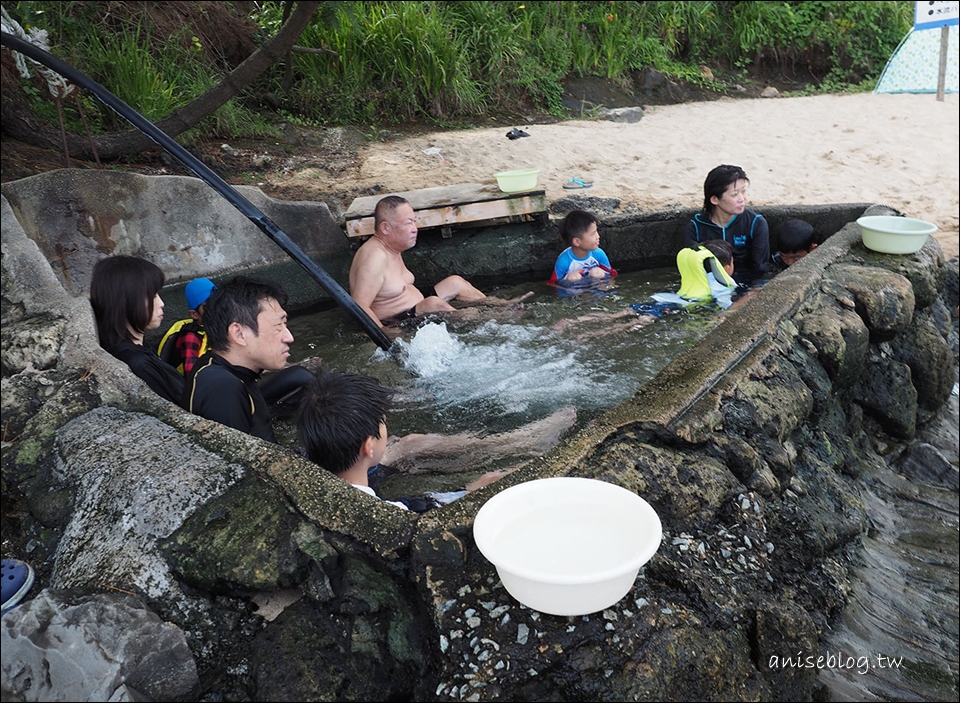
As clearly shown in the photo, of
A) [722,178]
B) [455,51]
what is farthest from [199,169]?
[455,51]

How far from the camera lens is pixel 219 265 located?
17.4ft

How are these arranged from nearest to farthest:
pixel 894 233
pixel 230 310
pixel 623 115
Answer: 1. pixel 230 310
2. pixel 894 233
3. pixel 623 115

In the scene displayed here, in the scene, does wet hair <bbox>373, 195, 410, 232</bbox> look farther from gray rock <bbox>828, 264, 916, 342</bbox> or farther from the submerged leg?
gray rock <bbox>828, 264, 916, 342</bbox>

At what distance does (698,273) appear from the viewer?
15.9 ft

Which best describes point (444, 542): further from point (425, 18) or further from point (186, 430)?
point (425, 18)

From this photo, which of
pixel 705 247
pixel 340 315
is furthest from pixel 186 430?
pixel 705 247

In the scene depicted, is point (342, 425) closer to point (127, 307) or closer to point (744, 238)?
point (127, 307)

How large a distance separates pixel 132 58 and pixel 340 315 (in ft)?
12.3

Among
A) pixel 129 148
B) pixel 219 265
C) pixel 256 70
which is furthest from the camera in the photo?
pixel 129 148

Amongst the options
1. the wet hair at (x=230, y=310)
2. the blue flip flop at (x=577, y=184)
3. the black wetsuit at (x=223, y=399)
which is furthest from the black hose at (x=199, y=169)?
the blue flip flop at (x=577, y=184)

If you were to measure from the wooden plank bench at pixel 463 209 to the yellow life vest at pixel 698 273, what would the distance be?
53.4 inches

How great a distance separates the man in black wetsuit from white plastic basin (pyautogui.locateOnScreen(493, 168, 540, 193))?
2979 mm

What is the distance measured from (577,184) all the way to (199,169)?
3811 millimetres

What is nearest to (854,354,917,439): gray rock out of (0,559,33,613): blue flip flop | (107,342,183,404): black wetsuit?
(107,342,183,404): black wetsuit
